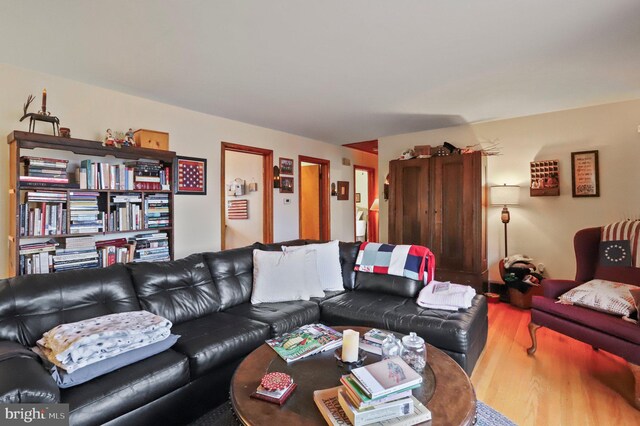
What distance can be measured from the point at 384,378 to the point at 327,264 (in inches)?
70.2

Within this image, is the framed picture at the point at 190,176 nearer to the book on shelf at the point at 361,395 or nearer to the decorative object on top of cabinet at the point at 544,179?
the book on shelf at the point at 361,395

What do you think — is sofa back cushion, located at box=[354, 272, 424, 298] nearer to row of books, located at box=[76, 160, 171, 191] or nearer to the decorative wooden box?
row of books, located at box=[76, 160, 171, 191]

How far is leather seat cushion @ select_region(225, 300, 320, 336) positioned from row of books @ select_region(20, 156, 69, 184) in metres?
1.78

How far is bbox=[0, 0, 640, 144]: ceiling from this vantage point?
1.87 m

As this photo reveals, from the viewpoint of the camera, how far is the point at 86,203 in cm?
272

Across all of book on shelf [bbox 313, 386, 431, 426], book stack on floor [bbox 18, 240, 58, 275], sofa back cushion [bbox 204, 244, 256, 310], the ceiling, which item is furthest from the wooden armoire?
book stack on floor [bbox 18, 240, 58, 275]

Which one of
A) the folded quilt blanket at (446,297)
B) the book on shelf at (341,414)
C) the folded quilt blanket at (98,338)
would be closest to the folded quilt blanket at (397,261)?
the folded quilt blanket at (446,297)

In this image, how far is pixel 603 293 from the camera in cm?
229

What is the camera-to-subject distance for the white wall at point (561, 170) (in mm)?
3520

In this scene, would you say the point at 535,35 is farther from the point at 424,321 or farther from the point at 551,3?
the point at 424,321

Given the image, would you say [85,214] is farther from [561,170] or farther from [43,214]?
[561,170]

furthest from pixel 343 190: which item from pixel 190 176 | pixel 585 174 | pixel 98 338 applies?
pixel 98 338

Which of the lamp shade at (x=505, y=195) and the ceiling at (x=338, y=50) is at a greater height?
the ceiling at (x=338, y=50)

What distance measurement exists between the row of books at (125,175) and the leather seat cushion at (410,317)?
207 cm
